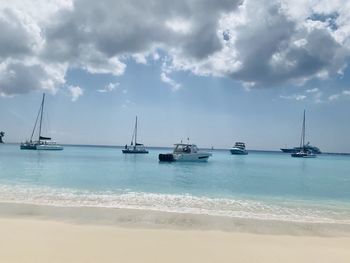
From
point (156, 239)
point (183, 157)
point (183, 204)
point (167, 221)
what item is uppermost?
point (183, 157)

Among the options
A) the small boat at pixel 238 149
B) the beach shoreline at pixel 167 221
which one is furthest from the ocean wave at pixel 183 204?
the small boat at pixel 238 149

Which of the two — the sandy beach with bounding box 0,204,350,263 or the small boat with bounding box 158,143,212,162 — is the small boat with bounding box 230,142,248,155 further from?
the sandy beach with bounding box 0,204,350,263

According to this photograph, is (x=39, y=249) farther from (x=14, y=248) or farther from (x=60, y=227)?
(x=60, y=227)

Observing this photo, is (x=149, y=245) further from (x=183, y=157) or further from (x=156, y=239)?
(x=183, y=157)

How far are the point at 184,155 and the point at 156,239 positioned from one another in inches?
2077

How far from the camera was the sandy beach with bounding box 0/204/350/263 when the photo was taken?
23.9 ft

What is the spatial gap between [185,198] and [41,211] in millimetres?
8155

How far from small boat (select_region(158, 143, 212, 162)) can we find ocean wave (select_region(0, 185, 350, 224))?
39.4m

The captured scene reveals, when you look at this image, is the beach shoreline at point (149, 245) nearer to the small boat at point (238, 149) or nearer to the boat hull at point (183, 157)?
the boat hull at point (183, 157)

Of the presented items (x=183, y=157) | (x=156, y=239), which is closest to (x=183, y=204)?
(x=156, y=239)

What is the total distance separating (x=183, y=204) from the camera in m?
16.2

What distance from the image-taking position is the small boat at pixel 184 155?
59.4m

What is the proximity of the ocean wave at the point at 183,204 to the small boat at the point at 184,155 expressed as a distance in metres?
39.4

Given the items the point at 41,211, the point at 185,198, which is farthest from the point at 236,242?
the point at 185,198
